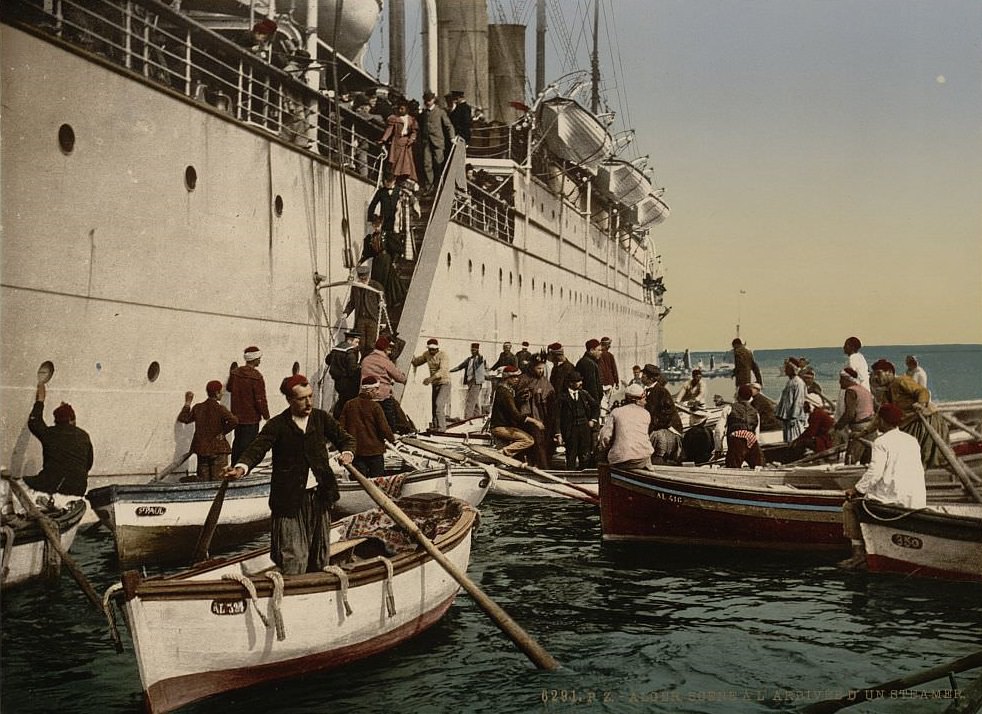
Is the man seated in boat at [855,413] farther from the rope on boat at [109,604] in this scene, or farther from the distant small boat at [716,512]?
the rope on boat at [109,604]

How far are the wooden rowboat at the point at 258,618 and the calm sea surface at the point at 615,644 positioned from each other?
0.74ft

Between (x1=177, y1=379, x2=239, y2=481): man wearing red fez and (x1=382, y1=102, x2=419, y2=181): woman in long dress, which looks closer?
(x1=177, y1=379, x2=239, y2=481): man wearing red fez

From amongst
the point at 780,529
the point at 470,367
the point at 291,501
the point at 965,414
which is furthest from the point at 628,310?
the point at 291,501

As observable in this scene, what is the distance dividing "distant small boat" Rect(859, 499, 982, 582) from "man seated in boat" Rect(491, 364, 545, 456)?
6225 millimetres

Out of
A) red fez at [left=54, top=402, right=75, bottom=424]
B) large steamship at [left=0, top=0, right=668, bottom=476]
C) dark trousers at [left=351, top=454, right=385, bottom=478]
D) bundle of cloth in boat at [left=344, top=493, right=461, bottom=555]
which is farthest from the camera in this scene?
dark trousers at [left=351, top=454, right=385, bottom=478]

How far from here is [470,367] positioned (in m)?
20.4

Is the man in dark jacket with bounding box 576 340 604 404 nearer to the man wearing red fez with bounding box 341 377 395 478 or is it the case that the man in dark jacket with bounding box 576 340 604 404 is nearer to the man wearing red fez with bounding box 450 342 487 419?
the man wearing red fez with bounding box 450 342 487 419

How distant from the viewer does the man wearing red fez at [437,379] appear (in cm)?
1839

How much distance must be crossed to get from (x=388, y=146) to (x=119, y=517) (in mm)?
11714

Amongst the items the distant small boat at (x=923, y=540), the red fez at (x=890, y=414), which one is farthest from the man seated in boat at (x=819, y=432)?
the red fez at (x=890, y=414)

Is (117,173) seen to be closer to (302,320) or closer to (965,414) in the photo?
(302,320)

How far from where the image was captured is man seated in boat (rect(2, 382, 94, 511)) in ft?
31.8

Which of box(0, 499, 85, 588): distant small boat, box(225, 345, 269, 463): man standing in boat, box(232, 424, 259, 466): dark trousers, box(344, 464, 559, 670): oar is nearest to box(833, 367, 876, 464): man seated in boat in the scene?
box(344, 464, 559, 670): oar

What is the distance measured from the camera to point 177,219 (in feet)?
40.6
